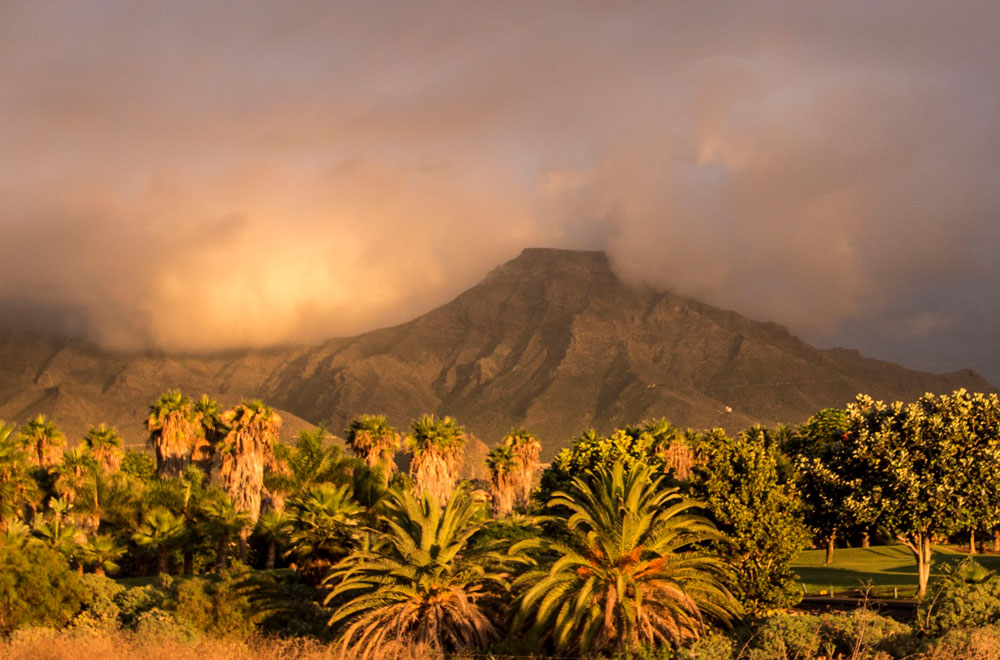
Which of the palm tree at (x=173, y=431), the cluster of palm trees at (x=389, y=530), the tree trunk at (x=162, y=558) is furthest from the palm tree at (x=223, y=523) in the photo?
the palm tree at (x=173, y=431)

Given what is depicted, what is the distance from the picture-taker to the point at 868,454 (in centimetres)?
3428

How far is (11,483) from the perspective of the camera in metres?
48.2

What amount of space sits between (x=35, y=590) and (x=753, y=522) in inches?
1175

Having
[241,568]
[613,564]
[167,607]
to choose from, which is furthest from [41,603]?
[613,564]

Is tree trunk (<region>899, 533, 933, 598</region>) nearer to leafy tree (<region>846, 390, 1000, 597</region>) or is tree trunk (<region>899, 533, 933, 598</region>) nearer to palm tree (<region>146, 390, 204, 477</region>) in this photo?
leafy tree (<region>846, 390, 1000, 597</region>)

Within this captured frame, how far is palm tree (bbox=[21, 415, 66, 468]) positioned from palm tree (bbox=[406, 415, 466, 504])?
95.5 feet

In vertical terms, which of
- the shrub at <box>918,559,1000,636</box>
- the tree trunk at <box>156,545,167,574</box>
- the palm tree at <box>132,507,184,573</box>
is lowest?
the tree trunk at <box>156,545,167,574</box>

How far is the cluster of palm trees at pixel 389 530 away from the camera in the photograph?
82.8 ft

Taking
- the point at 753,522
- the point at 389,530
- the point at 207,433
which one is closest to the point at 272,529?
the point at 389,530

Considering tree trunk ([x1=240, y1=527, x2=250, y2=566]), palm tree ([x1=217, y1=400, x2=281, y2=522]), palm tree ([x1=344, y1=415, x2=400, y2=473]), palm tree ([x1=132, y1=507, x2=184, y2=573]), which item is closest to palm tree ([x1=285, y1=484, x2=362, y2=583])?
tree trunk ([x1=240, y1=527, x2=250, y2=566])

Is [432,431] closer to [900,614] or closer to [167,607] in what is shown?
[167,607]

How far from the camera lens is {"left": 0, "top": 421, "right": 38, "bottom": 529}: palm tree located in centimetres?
4641

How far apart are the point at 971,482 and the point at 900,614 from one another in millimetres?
6096

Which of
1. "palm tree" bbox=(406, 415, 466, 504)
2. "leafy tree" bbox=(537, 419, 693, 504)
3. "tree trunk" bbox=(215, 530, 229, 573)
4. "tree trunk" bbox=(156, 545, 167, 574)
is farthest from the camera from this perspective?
"palm tree" bbox=(406, 415, 466, 504)
